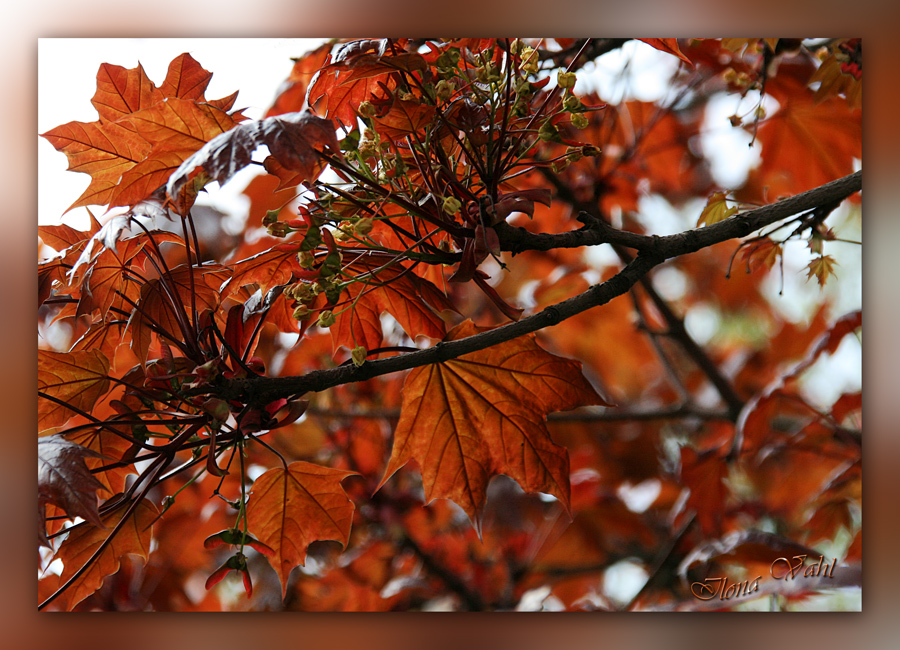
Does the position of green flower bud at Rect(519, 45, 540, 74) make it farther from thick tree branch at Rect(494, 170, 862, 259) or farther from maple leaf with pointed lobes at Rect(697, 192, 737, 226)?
maple leaf with pointed lobes at Rect(697, 192, 737, 226)

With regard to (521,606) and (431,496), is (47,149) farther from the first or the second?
(521,606)

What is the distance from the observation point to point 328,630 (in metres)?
1.05

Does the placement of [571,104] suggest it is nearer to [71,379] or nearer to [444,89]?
[444,89]

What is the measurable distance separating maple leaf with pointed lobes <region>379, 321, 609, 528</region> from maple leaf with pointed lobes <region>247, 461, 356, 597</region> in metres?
0.09

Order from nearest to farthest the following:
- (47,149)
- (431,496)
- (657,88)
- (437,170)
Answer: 1. (437,170)
2. (431,496)
3. (47,149)
4. (657,88)

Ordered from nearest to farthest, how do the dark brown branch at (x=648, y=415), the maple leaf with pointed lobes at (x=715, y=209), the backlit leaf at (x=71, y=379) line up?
the backlit leaf at (x=71, y=379) < the maple leaf with pointed lobes at (x=715, y=209) < the dark brown branch at (x=648, y=415)

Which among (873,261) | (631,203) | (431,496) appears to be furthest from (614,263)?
(431,496)

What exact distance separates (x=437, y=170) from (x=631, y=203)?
0.65 meters

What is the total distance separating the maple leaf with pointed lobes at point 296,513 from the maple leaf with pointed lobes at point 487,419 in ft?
0.31

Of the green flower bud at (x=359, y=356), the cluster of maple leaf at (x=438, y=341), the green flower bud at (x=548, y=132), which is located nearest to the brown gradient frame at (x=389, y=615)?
the cluster of maple leaf at (x=438, y=341)

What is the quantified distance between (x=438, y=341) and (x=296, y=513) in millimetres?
337

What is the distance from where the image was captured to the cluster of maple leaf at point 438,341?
727mm

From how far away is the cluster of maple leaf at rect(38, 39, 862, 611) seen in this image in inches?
28.6
